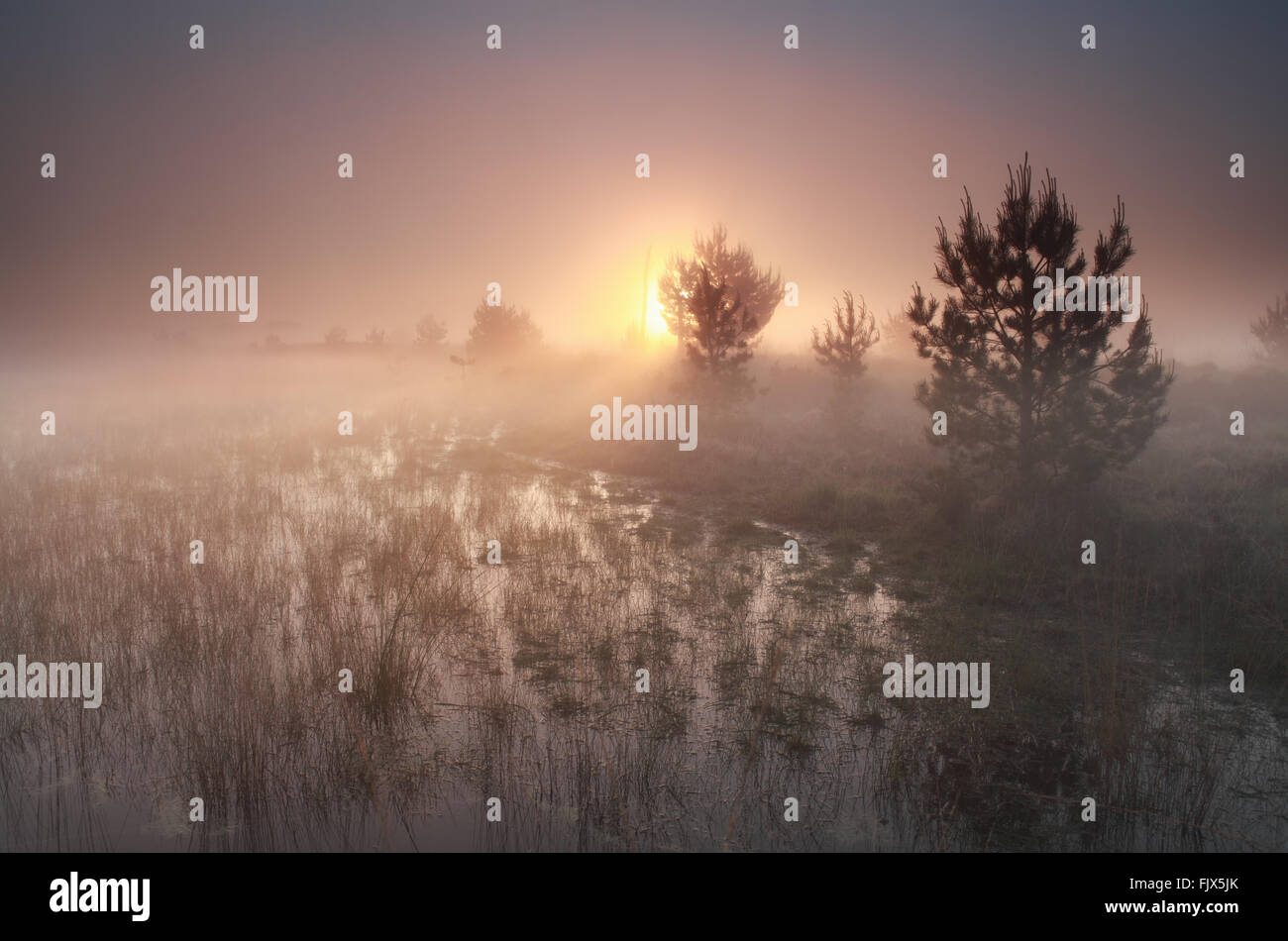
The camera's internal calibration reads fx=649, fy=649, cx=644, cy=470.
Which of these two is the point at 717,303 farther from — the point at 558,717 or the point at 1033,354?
the point at 558,717

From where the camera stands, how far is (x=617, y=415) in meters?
26.0

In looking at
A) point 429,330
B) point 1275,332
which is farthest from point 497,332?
point 1275,332

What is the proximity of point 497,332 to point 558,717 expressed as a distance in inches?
1496

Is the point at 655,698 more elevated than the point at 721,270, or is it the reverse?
the point at 721,270

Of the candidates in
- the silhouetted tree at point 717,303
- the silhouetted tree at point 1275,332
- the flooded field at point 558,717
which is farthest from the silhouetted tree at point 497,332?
the silhouetted tree at point 1275,332

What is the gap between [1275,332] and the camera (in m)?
32.6

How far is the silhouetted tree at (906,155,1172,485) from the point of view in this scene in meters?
11.0

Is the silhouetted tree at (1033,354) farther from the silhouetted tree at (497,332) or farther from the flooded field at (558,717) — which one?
the silhouetted tree at (497,332)

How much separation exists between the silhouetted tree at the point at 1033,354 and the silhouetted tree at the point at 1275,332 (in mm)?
30651

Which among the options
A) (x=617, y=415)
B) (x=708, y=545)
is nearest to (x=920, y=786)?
(x=708, y=545)

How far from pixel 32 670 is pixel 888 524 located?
11738 mm

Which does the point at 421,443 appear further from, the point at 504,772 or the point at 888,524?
the point at 504,772

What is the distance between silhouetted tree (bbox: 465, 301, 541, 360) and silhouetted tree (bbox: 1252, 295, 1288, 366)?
1581 inches

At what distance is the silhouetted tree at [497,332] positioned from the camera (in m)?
40.6
